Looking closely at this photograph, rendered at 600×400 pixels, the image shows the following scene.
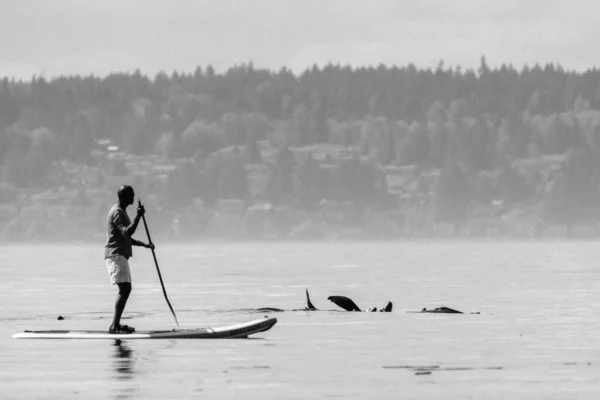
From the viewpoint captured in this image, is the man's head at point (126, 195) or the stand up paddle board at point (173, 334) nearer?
the man's head at point (126, 195)

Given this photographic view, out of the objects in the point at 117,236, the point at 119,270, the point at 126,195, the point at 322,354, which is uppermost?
the point at 126,195

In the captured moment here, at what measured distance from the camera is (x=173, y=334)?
80.9 ft

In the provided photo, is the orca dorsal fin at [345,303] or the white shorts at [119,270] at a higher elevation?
the white shorts at [119,270]

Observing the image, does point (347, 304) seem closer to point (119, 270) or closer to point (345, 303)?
point (345, 303)

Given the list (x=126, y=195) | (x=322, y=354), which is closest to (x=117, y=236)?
(x=126, y=195)

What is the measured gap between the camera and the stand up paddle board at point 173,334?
24.5 meters

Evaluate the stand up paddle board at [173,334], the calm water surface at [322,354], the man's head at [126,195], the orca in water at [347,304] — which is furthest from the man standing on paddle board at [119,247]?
the orca in water at [347,304]

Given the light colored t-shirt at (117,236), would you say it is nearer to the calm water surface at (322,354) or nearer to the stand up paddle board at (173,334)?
the stand up paddle board at (173,334)

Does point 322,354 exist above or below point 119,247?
below

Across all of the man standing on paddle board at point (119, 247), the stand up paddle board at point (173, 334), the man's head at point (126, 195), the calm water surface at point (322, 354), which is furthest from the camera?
the stand up paddle board at point (173, 334)

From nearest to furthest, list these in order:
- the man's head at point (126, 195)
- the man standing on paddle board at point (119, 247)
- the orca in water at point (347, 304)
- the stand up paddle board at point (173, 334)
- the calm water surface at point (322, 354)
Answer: the calm water surface at point (322, 354), the man's head at point (126, 195), the man standing on paddle board at point (119, 247), the stand up paddle board at point (173, 334), the orca in water at point (347, 304)

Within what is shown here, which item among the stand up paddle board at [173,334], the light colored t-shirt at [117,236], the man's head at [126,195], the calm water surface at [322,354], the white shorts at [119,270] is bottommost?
the calm water surface at [322,354]

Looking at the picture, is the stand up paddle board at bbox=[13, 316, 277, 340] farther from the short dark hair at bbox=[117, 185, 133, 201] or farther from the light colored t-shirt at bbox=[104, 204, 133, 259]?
the short dark hair at bbox=[117, 185, 133, 201]

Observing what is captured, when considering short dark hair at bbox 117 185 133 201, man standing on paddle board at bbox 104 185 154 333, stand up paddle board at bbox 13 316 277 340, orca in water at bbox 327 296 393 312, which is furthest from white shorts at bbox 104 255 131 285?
orca in water at bbox 327 296 393 312
